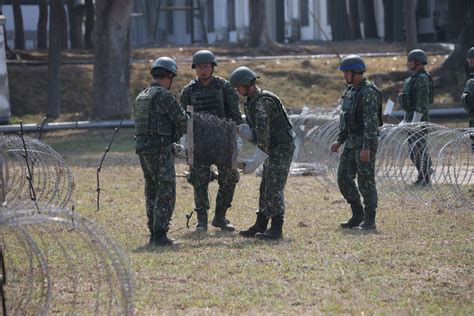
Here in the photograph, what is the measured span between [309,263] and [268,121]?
187cm

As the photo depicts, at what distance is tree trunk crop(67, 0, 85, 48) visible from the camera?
39438 millimetres

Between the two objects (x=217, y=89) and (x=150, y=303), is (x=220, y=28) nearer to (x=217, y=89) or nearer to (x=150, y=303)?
(x=217, y=89)

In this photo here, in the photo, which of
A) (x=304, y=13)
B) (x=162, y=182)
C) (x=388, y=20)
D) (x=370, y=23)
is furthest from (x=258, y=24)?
(x=162, y=182)

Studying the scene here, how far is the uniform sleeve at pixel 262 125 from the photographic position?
1121 cm

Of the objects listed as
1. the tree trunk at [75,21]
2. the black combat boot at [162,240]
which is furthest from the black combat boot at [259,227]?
the tree trunk at [75,21]

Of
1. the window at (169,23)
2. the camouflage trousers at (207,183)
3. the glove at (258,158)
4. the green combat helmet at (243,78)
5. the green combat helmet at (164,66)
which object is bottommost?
the window at (169,23)

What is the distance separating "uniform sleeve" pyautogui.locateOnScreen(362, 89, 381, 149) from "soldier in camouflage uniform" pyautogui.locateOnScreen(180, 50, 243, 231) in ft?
4.62

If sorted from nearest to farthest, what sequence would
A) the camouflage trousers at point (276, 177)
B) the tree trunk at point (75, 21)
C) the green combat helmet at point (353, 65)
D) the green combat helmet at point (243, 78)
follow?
the green combat helmet at point (243, 78)
the camouflage trousers at point (276, 177)
the green combat helmet at point (353, 65)
the tree trunk at point (75, 21)

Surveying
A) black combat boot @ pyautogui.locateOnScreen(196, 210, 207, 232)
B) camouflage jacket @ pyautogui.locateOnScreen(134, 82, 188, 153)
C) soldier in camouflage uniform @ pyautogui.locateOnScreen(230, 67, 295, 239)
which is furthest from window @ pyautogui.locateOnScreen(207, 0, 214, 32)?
camouflage jacket @ pyautogui.locateOnScreen(134, 82, 188, 153)

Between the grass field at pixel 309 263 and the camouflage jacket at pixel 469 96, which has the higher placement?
the camouflage jacket at pixel 469 96

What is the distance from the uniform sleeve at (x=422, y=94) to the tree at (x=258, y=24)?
21097mm

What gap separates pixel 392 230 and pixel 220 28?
44144 millimetres

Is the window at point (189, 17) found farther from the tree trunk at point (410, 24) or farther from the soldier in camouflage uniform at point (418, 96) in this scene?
the soldier in camouflage uniform at point (418, 96)

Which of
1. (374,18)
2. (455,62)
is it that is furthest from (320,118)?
(374,18)
